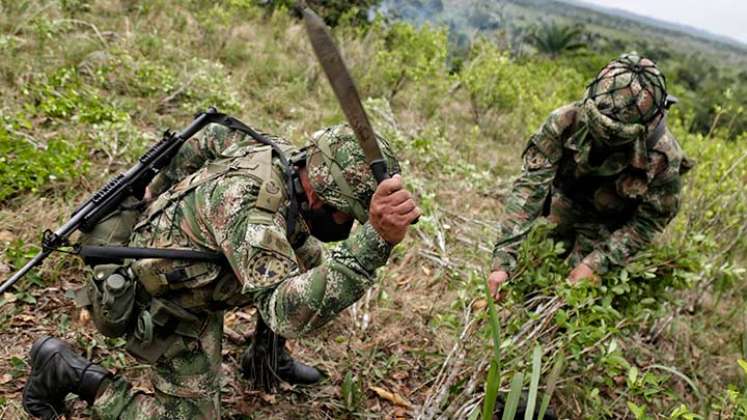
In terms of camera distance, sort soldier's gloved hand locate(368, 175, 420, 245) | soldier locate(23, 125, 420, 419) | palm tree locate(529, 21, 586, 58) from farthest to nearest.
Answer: palm tree locate(529, 21, 586, 58), soldier locate(23, 125, 420, 419), soldier's gloved hand locate(368, 175, 420, 245)

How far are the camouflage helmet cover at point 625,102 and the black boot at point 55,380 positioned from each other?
93.6 inches

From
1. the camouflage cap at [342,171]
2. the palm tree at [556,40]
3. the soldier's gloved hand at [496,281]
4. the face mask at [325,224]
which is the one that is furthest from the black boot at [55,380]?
the palm tree at [556,40]

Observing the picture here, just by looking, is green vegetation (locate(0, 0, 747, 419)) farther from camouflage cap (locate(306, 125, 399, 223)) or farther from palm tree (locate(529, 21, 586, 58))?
palm tree (locate(529, 21, 586, 58))

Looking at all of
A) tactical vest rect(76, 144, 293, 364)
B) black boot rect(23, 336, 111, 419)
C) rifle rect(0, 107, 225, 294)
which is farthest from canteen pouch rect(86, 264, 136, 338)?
black boot rect(23, 336, 111, 419)

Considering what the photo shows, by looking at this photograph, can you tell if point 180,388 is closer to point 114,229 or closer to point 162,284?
point 162,284

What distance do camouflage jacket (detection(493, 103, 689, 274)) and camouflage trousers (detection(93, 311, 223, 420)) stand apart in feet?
4.65

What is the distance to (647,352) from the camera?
349 cm

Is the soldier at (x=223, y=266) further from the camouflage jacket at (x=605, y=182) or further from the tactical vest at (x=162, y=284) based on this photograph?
the camouflage jacket at (x=605, y=182)

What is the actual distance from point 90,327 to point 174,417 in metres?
0.87

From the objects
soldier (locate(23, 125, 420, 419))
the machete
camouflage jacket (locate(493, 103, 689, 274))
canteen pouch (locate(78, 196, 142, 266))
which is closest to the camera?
the machete

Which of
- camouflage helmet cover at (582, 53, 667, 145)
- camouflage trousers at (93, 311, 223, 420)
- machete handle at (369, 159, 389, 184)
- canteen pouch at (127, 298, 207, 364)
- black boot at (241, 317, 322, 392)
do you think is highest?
camouflage helmet cover at (582, 53, 667, 145)

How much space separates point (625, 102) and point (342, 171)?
138 cm

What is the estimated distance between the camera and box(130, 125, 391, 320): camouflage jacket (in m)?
1.76

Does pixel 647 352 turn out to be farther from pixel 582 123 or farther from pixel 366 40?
pixel 366 40
